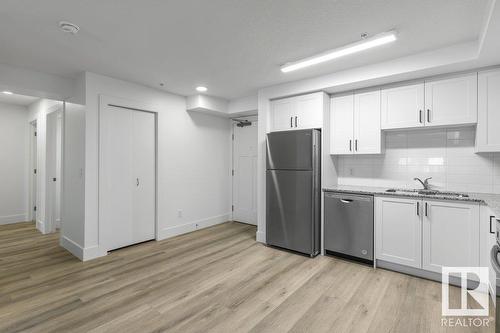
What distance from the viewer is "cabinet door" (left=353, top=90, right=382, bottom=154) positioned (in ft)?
10.8

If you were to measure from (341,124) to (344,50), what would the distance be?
1.22m

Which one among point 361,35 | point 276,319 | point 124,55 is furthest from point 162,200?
point 361,35

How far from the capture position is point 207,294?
247 centimetres

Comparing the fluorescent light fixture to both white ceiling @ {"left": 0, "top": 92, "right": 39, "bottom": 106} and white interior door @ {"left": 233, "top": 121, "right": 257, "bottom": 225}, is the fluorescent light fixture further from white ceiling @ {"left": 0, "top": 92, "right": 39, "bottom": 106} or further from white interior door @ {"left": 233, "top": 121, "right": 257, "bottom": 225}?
white ceiling @ {"left": 0, "top": 92, "right": 39, "bottom": 106}

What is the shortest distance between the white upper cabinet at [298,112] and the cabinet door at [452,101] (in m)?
1.25

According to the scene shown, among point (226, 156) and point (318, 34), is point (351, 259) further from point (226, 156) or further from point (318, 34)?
point (226, 156)

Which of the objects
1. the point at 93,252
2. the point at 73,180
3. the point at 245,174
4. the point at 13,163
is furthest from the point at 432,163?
the point at 13,163

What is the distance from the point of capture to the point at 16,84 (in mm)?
3127

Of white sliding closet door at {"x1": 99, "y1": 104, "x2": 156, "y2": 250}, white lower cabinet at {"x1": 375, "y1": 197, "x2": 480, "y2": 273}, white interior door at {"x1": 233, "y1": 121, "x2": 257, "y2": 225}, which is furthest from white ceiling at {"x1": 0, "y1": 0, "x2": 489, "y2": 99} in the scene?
white interior door at {"x1": 233, "y1": 121, "x2": 257, "y2": 225}

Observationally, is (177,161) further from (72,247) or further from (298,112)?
(298,112)

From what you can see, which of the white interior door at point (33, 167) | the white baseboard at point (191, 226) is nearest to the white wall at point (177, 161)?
the white baseboard at point (191, 226)

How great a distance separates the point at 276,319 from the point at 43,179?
5.05m

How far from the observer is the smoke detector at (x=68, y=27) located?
2.15m

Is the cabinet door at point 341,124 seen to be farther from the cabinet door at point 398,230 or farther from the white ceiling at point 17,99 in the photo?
the white ceiling at point 17,99
